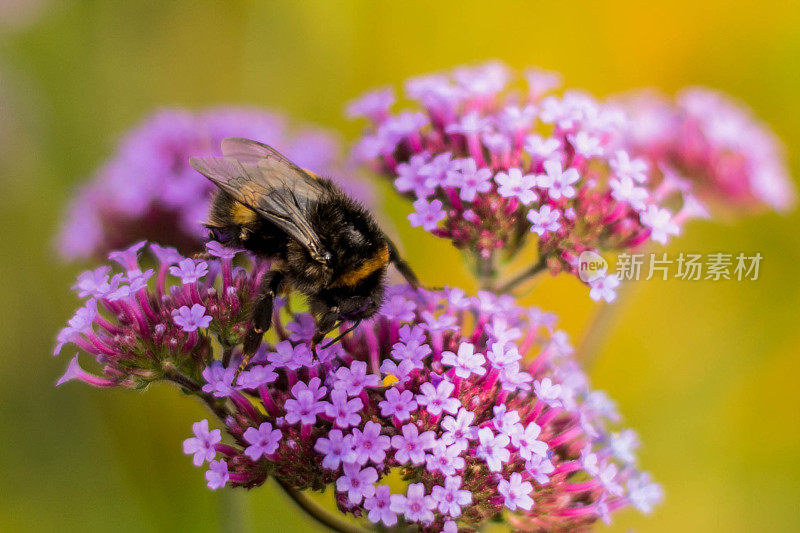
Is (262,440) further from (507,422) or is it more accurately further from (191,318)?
(507,422)

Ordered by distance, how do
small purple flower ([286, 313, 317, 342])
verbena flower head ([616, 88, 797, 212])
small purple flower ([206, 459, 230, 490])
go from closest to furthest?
small purple flower ([206, 459, 230, 490])
small purple flower ([286, 313, 317, 342])
verbena flower head ([616, 88, 797, 212])

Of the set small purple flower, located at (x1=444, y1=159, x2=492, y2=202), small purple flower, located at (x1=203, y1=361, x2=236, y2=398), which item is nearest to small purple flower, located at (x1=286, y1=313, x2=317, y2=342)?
small purple flower, located at (x1=203, y1=361, x2=236, y2=398)

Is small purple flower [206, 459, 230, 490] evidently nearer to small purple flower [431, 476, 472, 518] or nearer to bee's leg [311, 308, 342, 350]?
bee's leg [311, 308, 342, 350]

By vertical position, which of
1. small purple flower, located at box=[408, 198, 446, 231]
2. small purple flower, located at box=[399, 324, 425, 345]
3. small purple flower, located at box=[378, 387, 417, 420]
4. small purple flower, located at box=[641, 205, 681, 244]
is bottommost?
small purple flower, located at box=[378, 387, 417, 420]

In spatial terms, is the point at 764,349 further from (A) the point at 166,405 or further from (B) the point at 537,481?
(A) the point at 166,405

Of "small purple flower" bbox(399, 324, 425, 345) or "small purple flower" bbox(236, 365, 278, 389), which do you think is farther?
"small purple flower" bbox(399, 324, 425, 345)

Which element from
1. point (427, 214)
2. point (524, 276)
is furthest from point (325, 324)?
point (524, 276)

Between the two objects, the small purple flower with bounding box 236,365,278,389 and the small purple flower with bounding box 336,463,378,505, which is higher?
the small purple flower with bounding box 236,365,278,389
